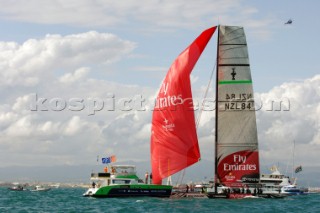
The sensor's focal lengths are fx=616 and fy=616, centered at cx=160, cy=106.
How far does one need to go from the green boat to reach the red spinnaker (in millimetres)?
7145

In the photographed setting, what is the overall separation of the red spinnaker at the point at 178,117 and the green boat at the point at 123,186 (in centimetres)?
715

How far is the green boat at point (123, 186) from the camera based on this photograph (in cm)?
6869

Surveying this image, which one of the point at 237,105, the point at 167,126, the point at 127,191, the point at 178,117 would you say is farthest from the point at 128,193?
the point at 237,105

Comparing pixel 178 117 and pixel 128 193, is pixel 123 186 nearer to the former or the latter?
pixel 128 193

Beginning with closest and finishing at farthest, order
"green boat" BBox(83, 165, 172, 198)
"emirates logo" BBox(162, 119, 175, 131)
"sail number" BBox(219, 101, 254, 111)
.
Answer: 1. "emirates logo" BBox(162, 119, 175, 131)
2. "sail number" BBox(219, 101, 254, 111)
3. "green boat" BBox(83, 165, 172, 198)

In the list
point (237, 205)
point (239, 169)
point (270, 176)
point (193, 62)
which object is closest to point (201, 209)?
point (237, 205)

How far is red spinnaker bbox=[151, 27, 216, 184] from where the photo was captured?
198 ft

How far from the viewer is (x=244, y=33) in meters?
61.6

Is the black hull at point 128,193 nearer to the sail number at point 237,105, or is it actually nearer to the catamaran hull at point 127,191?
the catamaran hull at point 127,191

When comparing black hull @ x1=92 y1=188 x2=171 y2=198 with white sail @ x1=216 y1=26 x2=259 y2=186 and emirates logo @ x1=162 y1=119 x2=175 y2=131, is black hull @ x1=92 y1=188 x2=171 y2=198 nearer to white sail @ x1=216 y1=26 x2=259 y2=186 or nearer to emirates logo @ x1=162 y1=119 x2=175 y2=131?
white sail @ x1=216 y1=26 x2=259 y2=186

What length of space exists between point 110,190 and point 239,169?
626 inches

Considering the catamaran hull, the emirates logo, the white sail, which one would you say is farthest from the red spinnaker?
the catamaran hull

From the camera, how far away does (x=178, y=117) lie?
6059cm

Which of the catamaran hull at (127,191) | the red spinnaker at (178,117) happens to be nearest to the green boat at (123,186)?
the catamaran hull at (127,191)
